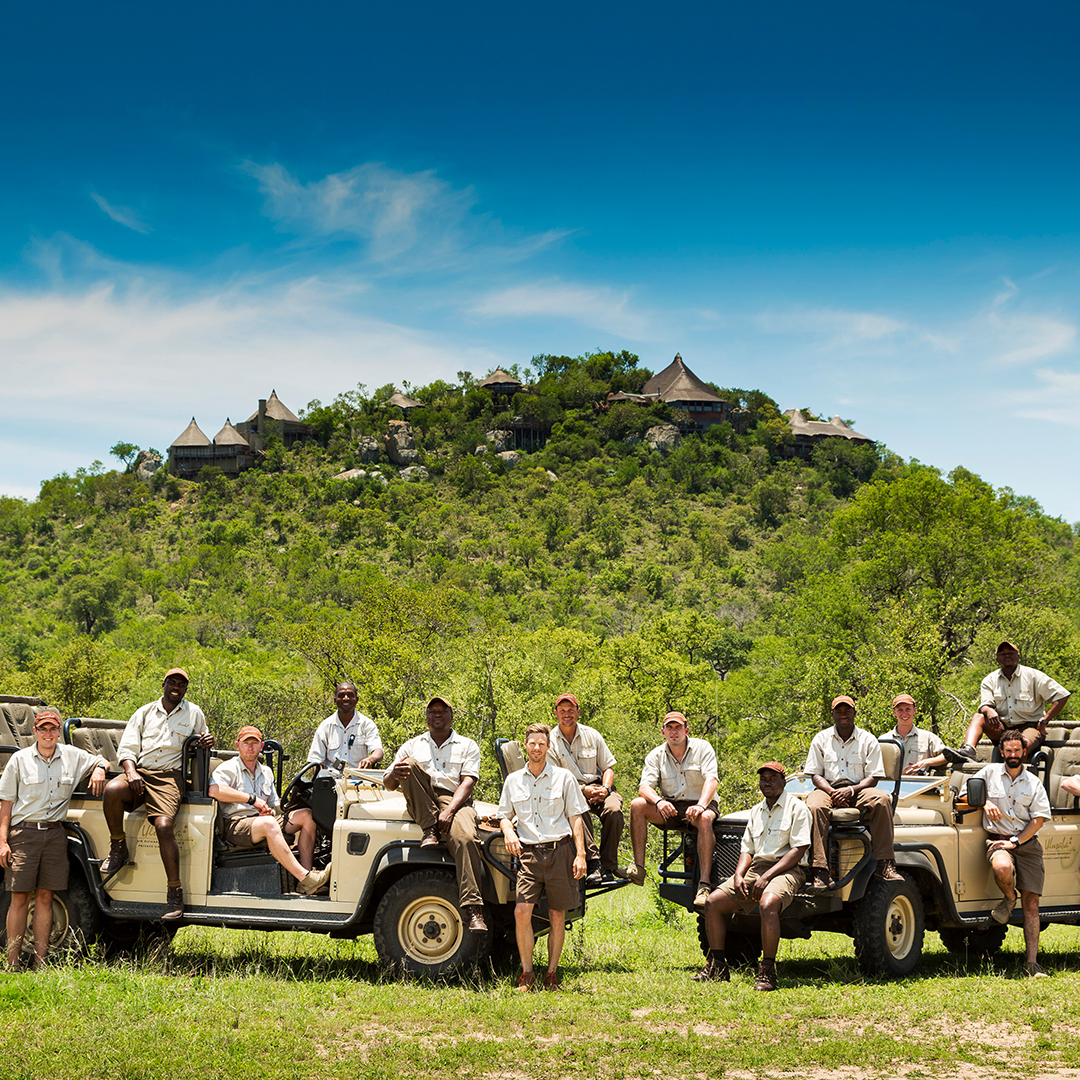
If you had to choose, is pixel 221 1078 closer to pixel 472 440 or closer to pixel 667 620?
pixel 667 620

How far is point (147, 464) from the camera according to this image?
13738cm

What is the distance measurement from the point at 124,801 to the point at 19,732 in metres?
1.64

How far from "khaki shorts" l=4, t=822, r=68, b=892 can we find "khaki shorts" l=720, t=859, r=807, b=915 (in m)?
5.24

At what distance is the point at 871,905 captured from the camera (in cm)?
858

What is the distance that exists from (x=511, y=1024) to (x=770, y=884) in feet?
7.87

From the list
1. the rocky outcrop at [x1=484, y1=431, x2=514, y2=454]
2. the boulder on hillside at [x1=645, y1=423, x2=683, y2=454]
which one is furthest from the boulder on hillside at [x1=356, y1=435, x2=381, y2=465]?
the boulder on hillside at [x1=645, y1=423, x2=683, y2=454]

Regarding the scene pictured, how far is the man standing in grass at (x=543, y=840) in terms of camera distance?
318 inches

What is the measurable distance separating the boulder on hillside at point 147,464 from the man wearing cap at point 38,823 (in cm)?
13342

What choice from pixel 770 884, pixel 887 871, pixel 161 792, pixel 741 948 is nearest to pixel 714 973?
pixel 770 884

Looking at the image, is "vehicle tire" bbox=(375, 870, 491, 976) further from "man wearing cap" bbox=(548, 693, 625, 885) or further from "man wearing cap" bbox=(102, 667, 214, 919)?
"man wearing cap" bbox=(102, 667, 214, 919)

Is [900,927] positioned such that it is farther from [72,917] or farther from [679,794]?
[72,917]

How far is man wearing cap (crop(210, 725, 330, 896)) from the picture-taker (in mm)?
8500

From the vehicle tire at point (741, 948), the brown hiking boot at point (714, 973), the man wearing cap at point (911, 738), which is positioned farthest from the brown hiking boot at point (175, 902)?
the man wearing cap at point (911, 738)

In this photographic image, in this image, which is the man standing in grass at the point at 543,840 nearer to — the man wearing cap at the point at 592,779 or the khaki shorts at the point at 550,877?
the khaki shorts at the point at 550,877
